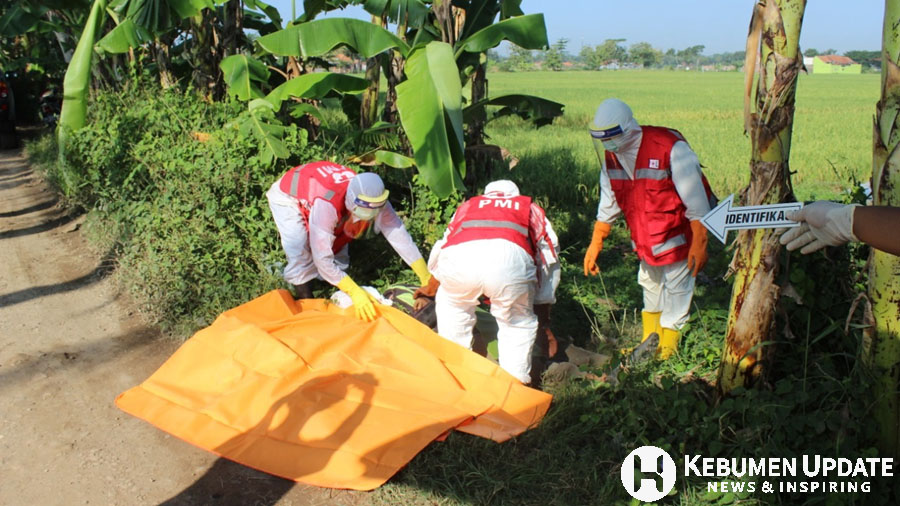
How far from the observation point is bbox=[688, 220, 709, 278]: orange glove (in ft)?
15.1

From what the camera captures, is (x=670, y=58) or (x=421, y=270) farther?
(x=670, y=58)

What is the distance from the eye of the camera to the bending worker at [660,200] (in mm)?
4621

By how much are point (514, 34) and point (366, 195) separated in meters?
2.19

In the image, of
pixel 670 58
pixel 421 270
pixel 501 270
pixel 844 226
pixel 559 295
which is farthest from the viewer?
pixel 670 58

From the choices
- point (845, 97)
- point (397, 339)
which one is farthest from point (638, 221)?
point (845, 97)

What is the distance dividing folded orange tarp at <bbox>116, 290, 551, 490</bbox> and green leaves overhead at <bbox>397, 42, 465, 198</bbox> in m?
1.19

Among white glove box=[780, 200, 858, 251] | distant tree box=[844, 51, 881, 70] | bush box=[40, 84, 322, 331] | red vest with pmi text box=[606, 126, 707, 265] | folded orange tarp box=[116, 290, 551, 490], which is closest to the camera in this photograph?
white glove box=[780, 200, 858, 251]

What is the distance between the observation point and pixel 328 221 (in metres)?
5.20

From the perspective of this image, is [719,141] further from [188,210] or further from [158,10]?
[188,210]

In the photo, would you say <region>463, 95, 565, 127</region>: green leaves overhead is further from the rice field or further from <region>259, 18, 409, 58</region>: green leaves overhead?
the rice field

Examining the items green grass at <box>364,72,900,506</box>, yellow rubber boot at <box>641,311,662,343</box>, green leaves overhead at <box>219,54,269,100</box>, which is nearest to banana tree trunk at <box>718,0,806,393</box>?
green grass at <box>364,72,900,506</box>

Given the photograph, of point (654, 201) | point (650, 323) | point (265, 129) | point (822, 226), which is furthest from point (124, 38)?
point (822, 226)

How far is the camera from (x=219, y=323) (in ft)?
16.5

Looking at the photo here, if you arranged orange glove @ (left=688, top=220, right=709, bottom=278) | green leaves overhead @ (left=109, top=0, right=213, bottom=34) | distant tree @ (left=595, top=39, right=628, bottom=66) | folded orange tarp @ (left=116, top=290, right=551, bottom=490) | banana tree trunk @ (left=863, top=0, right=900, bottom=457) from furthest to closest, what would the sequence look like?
distant tree @ (left=595, top=39, right=628, bottom=66), green leaves overhead @ (left=109, top=0, right=213, bottom=34), orange glove @ (left=688, top=220, right=709, bottom=278), folded orange tarp @ (left=116, top=290, right=551, bottom=490), banana tree trunk @ (left=863, top=0, right=900, bottom=457)
